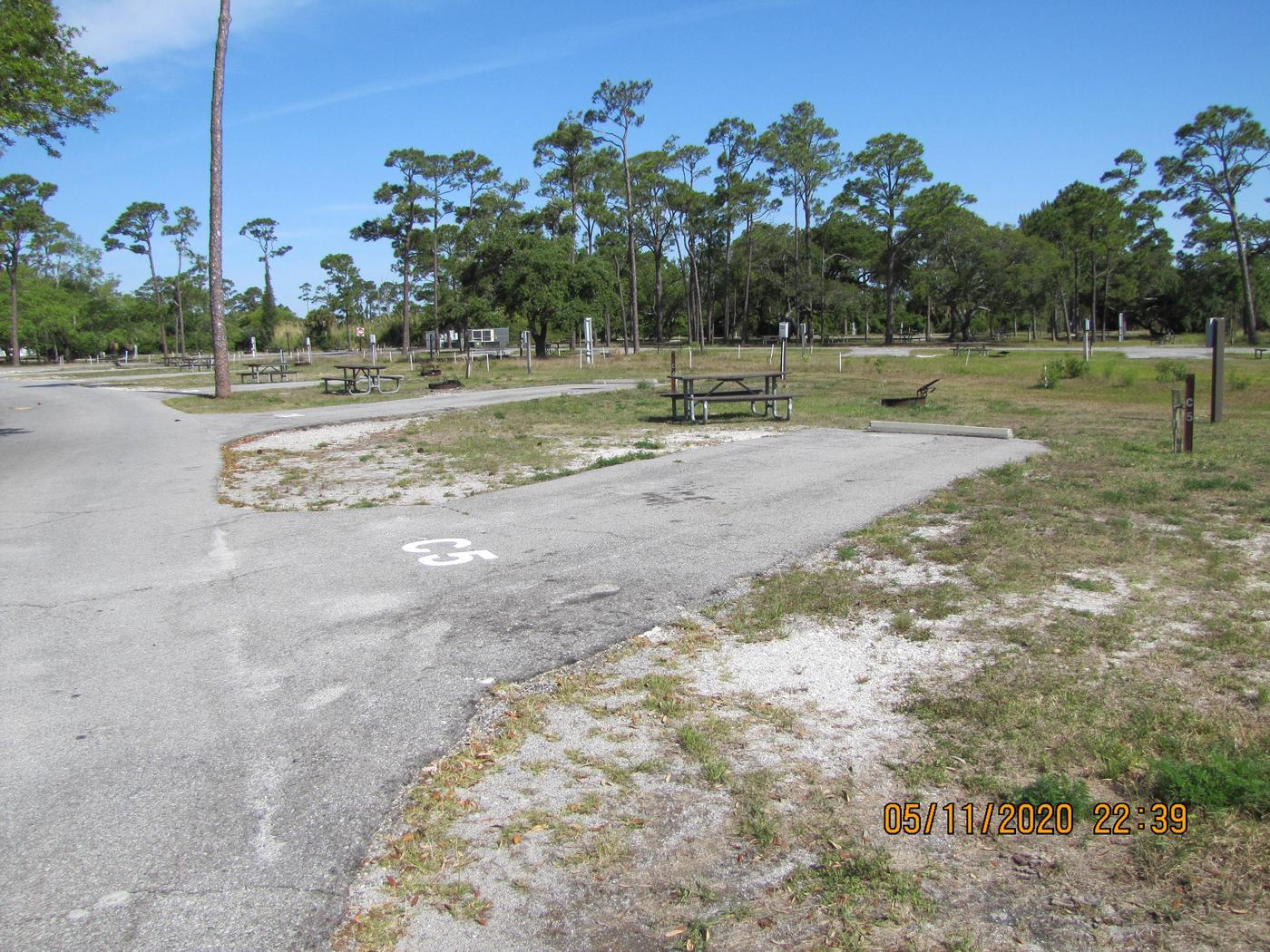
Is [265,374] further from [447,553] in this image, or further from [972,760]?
[972,760]

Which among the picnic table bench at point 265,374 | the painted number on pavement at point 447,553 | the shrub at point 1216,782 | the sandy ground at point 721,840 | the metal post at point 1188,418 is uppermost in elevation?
the picnic table bench at point 265,374

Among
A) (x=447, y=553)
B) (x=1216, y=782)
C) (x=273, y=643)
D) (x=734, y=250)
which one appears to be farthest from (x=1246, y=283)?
(x=273, y=643)

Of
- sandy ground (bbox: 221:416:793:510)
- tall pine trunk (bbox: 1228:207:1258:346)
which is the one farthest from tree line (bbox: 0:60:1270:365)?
sandy ground (bbox: 221:416:793:510)

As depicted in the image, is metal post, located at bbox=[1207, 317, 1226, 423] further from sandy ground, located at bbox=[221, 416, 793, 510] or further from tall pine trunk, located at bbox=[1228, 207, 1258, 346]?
tall pine trunk, located at bbox=[1228, 207, 1258, 346]

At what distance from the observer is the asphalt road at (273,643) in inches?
109

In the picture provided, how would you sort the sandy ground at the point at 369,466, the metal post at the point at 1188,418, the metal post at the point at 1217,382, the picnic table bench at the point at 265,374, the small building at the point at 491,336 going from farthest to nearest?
the small building at the point at 491,336 < the picnic table bench at the point at 265,374 < the metal post at the point at 1217,382 < the metal post at the point at 1188,418 < the sandy ground at the point at 369,466

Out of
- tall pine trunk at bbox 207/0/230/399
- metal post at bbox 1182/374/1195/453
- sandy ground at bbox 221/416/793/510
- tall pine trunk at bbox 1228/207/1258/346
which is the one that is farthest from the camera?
tall pine trunk at bbox 1228/207/1258/346
